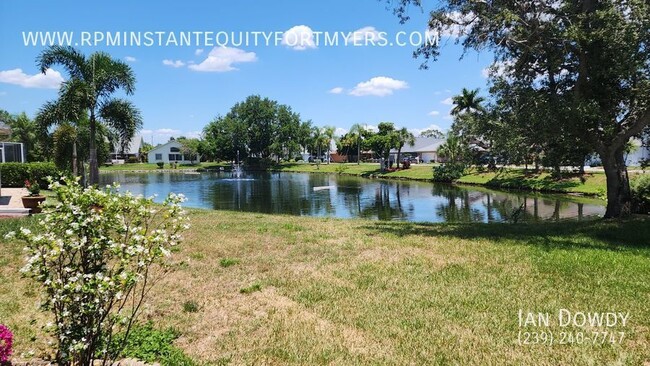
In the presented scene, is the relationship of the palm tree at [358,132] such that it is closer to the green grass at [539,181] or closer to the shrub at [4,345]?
the green grass at [539,181]

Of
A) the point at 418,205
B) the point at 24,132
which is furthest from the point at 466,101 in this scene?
the point at 24,132

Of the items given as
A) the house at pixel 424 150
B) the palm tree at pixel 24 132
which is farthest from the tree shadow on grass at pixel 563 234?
the house at pixel 424 150

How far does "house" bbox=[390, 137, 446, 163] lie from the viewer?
8412 centimetres

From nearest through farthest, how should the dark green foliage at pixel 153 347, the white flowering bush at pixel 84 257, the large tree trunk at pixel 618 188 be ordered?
1. the white flowering bush at pixel 84 257
2. the dark green foliage at pixel 153 347
3. the large tree trunk at pixel 618 188

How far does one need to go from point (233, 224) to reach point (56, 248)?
35.0ft

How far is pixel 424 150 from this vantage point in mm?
86125

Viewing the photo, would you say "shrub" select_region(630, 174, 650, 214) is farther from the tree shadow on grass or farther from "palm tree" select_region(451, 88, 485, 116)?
"palm tree" select_region(451, 88, 485, 116)

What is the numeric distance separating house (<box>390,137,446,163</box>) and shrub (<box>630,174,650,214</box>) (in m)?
67.2

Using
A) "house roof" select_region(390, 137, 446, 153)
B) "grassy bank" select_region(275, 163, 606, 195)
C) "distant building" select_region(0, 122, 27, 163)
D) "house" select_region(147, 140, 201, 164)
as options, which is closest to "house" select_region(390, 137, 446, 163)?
"house roof" select_region(390, 137, 446, 153)

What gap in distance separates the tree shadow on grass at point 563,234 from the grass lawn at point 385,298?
101 millimetres

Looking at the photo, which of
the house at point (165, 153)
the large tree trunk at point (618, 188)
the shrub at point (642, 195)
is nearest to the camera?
the large tree trunk at point (618, 188)

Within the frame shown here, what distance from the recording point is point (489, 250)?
29.8 feet

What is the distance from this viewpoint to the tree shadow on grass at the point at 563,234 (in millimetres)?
9680

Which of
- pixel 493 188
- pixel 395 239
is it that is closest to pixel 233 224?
pixel 395 239
